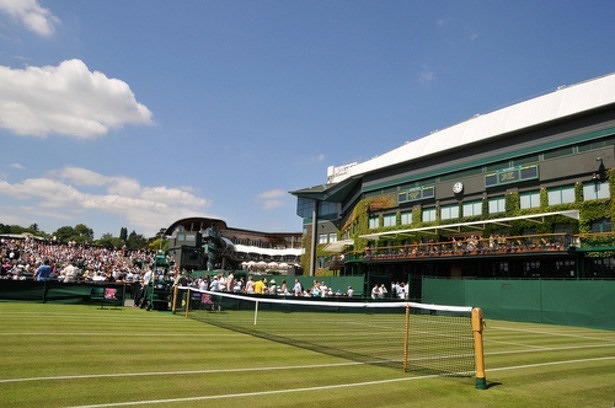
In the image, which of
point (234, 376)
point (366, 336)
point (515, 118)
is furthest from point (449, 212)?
point (234, 376)

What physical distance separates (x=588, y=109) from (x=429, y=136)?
17839 millimetres

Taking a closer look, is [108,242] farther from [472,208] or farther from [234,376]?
[234,376]

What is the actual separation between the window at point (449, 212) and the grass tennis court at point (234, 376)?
32.7 m

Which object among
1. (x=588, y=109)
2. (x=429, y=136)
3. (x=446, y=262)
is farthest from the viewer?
(x=429, y=136)

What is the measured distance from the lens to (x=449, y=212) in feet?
149

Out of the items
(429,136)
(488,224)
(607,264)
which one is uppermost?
(429,136)

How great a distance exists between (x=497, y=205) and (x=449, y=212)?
5.21 m

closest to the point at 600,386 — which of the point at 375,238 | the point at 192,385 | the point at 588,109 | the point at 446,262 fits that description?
the point at 192,385

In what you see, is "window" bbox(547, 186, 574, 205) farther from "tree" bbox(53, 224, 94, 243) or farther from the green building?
"tree" bbox(53, 224, 94, 243)

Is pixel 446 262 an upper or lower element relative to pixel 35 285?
upper

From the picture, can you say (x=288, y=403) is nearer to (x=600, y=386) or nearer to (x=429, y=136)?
(x=600, y=386)

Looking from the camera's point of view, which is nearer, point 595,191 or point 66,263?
point 595,191

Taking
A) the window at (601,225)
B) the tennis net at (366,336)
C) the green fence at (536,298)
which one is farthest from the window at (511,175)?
the tennis net at (366,336)

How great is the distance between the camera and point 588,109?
1380 inches
